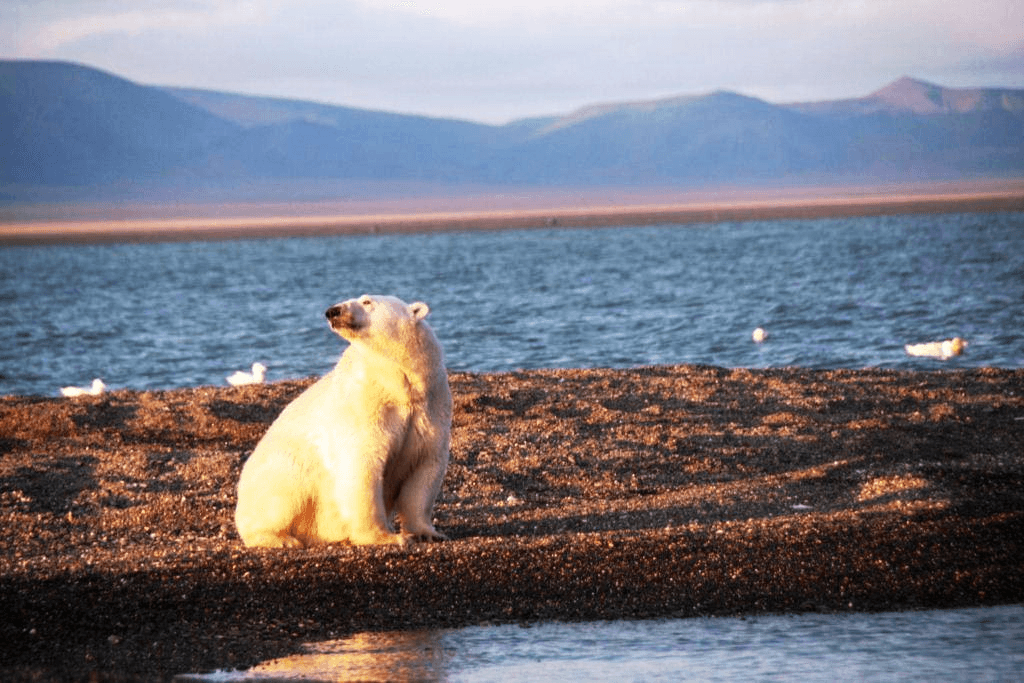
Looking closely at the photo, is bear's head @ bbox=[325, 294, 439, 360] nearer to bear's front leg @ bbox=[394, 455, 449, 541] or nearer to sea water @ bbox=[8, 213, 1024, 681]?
bear's front leg @ bbox=[394, 455, 449, 541]

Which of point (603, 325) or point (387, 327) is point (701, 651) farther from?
point (603, 325)

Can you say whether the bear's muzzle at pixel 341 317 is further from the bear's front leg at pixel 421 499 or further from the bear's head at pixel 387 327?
the bear's front leg at pixel 421 499

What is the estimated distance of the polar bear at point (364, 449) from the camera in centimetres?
947

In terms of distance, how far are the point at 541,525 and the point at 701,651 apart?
2930mm

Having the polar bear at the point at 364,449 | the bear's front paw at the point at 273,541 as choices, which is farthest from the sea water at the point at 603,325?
the bear's front paw at the point at 273,541

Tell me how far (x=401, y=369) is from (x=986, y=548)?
4.21 metres

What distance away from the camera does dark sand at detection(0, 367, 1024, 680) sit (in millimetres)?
8422

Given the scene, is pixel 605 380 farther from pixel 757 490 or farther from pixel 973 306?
pixel 973 306

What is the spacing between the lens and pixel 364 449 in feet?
30.9

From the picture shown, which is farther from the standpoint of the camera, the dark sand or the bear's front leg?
the bear's front leg

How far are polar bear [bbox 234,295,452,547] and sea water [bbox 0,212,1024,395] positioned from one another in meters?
16.7

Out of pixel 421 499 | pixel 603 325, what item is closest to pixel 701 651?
pixel 421 499

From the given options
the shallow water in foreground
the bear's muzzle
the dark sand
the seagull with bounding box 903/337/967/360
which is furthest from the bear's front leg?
the seagull with bounding box 903/337/967/360

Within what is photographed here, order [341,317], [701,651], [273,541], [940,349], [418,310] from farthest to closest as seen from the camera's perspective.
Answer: [940,349] → [273,541] → [418,310] → [341,317] → [701,651]
